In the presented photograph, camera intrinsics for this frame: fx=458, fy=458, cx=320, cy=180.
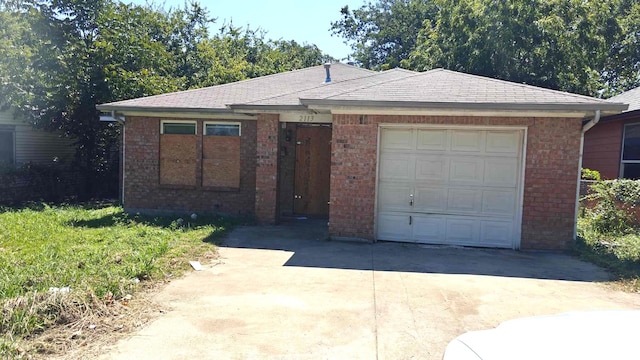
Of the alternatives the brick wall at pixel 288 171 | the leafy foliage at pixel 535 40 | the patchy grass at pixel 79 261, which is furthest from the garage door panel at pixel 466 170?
the leafy foliage at pixel 535 40

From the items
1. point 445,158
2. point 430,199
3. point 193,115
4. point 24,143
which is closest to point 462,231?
point 430,199

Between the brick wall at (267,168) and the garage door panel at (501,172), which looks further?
the brick wall at (267,168)

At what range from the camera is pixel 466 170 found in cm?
884

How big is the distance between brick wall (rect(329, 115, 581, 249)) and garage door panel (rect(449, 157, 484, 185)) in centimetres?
72

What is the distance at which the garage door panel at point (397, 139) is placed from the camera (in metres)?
8.95

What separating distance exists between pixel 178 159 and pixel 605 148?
12080 millimetres

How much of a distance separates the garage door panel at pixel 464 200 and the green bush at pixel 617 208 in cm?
311

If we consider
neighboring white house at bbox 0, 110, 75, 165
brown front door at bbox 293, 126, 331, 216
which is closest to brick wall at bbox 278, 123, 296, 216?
brown front door at bbox 293, 126, 331, 216

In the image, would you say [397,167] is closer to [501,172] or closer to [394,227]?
[394,227]

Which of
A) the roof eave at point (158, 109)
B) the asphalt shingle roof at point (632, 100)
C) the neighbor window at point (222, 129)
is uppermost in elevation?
the asphalt shingle roof at point (632, 100)

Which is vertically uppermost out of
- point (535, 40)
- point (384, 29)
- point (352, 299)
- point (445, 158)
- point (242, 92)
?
point (384, 29)

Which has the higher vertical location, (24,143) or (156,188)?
(24,143)

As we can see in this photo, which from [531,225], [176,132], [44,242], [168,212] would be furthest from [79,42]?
[531,225]

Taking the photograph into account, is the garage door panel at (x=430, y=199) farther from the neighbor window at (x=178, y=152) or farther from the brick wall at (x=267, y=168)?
the neighbor window at (x=178, y=152)
